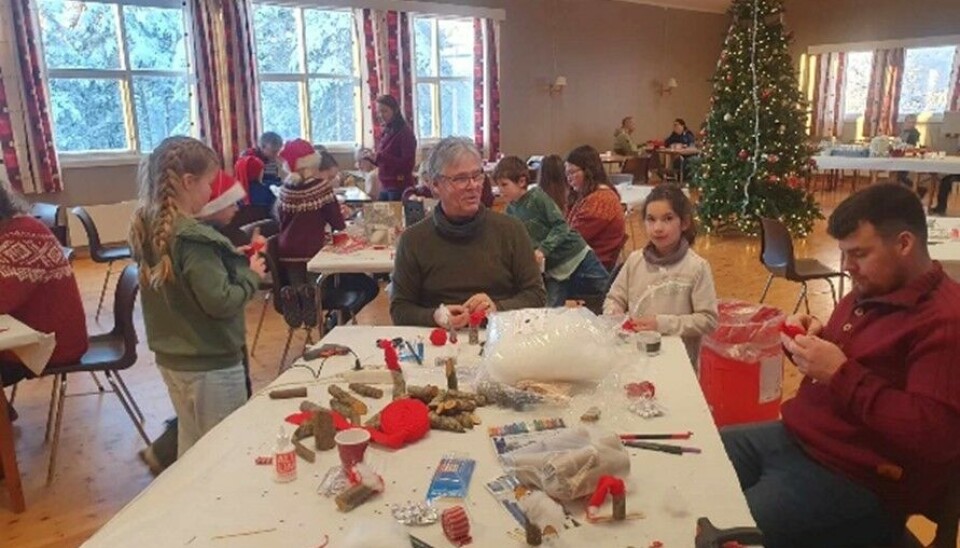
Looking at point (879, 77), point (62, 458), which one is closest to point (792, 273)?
point (62, 458)

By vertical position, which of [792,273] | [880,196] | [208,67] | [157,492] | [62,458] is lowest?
[62,458]

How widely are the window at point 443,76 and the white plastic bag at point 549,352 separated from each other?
25.4 ft

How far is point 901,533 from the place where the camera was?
1.49 m

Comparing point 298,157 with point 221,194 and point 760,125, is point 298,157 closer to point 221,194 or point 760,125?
point 221,194

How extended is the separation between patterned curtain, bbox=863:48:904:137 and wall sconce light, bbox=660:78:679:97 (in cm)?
306

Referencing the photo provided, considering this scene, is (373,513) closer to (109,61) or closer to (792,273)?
(792,273)

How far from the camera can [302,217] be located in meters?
3.84

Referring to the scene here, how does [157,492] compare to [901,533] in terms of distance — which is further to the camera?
[901,533]

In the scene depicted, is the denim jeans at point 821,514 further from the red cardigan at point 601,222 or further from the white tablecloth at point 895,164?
the white tablecloth at point 895,164

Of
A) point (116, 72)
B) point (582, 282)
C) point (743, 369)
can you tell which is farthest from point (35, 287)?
point (116, 72)

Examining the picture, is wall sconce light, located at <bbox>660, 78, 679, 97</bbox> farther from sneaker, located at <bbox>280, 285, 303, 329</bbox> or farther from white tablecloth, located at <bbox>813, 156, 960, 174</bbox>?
sneaker, located at <bbox>280, 285, 303, 329</bbox>

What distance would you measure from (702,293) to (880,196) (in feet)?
3.00

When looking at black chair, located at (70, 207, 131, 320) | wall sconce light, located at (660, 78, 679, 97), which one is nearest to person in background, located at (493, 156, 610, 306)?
black chair, located at (70, 207, 131, 320)

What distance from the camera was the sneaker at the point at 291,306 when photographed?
350 cm
